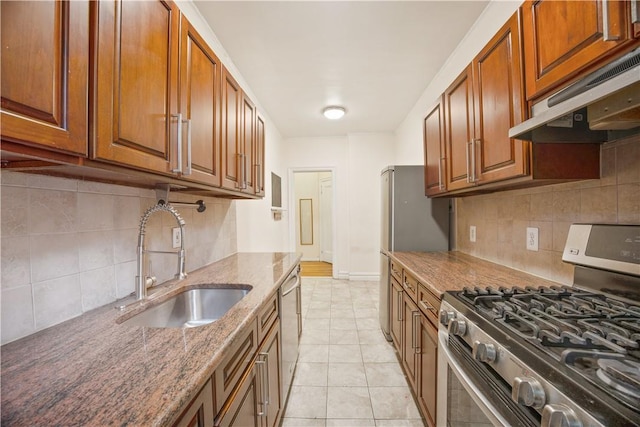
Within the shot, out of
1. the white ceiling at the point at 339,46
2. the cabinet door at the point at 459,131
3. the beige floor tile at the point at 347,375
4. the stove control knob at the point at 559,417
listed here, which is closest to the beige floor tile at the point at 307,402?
the beige floor tile at the point at 347,375

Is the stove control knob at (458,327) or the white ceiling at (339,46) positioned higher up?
the white ceiling at (339,46)

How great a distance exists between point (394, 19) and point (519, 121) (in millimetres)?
1389

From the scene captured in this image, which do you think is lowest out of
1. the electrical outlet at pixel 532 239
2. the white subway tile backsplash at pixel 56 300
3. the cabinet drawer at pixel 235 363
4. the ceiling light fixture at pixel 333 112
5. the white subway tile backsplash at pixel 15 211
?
the cabinet drawer at pixel 235 363

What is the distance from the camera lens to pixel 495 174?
1.32 m

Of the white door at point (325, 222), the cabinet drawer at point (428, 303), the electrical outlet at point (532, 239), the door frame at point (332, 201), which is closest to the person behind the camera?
the cabinet drawer at point (428, 303)

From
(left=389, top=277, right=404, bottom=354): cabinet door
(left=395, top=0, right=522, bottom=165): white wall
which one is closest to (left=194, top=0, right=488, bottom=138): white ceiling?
(left=395, top=0, right=522, bottom=165): white wall

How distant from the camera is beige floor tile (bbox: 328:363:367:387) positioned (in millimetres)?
1938

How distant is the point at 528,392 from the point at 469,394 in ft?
1.05

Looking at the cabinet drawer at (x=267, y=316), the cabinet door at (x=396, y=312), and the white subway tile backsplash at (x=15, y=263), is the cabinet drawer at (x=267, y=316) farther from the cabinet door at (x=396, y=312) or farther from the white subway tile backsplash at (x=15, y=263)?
the cabinet door at (x=396, y=312)

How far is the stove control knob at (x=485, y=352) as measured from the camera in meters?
0.76

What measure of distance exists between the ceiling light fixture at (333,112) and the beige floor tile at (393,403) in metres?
3.14

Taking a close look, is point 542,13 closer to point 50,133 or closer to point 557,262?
point 557,262

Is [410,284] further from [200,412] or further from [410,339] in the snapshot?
[200,412]

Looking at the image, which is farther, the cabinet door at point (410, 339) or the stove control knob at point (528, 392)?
the cabinet door at point (410, 339)
